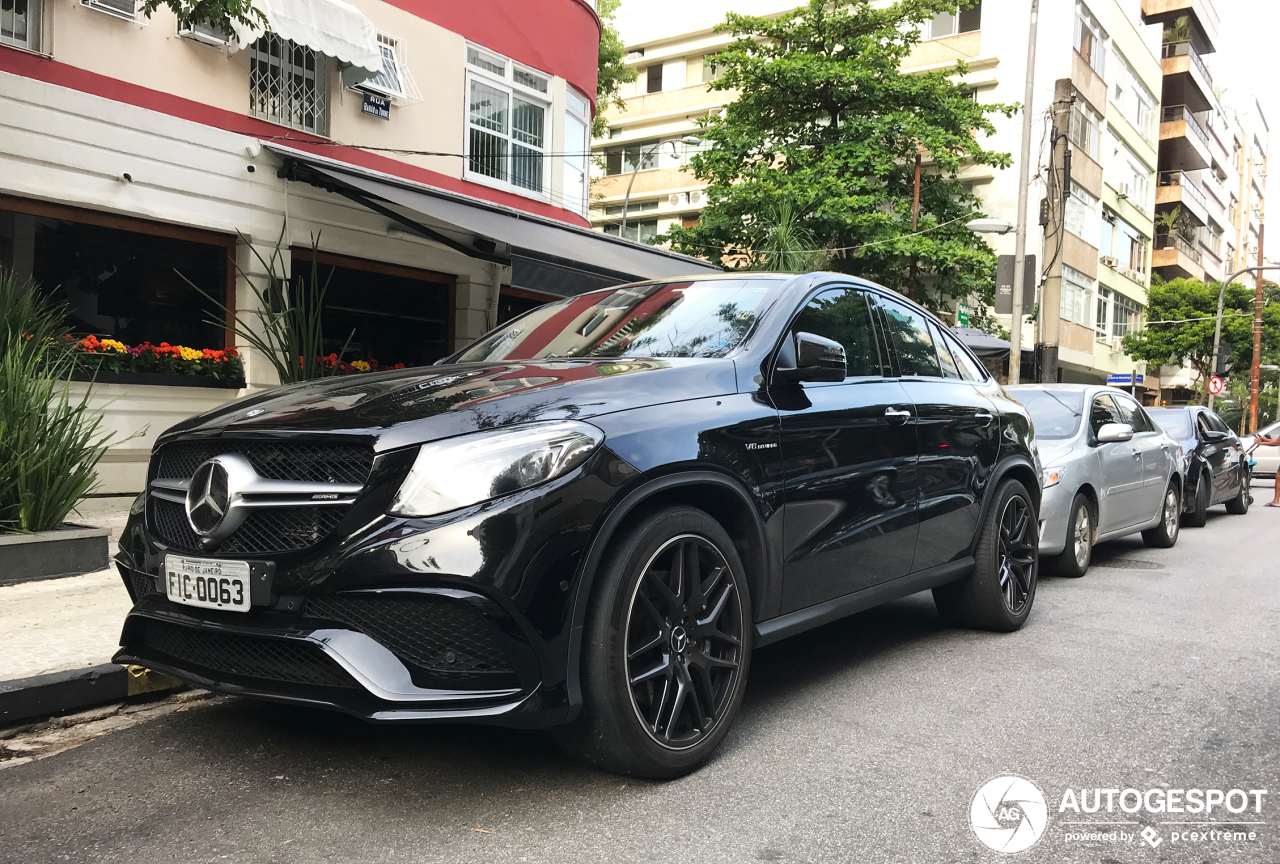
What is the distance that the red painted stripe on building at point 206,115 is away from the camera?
8820mm

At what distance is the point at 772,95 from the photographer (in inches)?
1129

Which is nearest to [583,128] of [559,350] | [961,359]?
[961,359]

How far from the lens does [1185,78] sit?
48344 mm

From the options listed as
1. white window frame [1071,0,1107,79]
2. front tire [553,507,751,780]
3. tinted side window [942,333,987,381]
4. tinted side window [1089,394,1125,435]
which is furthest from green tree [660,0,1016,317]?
front tire [553,507,751,780]

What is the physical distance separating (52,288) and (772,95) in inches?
897

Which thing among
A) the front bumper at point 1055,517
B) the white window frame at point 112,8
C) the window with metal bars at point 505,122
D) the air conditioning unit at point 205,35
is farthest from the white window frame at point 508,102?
the front bumper at point 1055,517

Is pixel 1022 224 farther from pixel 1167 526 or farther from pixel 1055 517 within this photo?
pixel 1055 517

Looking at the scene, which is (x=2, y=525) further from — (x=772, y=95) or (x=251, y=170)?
(x=772, y=95)

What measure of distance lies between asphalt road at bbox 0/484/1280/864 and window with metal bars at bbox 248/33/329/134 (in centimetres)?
843

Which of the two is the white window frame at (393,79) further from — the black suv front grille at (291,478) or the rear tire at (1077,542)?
the black suv front grille at (291,478)

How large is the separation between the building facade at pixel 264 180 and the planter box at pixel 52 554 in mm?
2466

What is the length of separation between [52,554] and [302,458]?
4042mm

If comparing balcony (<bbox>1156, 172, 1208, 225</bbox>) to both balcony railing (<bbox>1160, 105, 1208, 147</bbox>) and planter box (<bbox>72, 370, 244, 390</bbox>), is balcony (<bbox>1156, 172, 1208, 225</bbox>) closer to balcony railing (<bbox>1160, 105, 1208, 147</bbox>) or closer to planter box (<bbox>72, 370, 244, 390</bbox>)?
balcony railing (<bbox>1160, 105, 1208, 147</bbox>)

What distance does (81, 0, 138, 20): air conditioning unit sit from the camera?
914 cm
